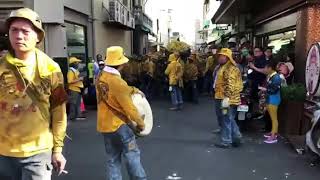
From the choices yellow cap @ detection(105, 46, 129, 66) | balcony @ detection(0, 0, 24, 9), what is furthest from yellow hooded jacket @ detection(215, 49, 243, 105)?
balcony @ detection(0, 0, 24, 9)

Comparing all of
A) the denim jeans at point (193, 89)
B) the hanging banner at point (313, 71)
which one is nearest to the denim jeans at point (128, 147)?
the hanging banner at point (313, 71)

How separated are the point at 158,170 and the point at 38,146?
12.6ft

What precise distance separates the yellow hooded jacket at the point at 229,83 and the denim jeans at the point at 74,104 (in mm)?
4818

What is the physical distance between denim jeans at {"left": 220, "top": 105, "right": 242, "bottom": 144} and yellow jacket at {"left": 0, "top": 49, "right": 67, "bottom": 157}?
5424 mm

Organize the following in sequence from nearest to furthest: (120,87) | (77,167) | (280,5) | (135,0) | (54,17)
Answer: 1. (120,87)
2. (77,167)
3. (54,17)
4. (280,5)
5. (135,0)

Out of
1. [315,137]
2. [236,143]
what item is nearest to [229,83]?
[236,143]


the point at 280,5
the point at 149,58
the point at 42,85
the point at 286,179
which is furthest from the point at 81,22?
the point at 42,85

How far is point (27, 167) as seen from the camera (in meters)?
3.36

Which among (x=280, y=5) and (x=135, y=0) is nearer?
(x=280, y=5)

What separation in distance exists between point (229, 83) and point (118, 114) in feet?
11.6

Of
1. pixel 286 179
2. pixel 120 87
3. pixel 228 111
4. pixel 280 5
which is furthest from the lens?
pixel 280 5

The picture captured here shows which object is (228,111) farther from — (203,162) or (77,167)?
(77,167)

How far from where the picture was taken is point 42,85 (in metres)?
3.40

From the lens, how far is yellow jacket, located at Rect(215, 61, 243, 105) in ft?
27.5
